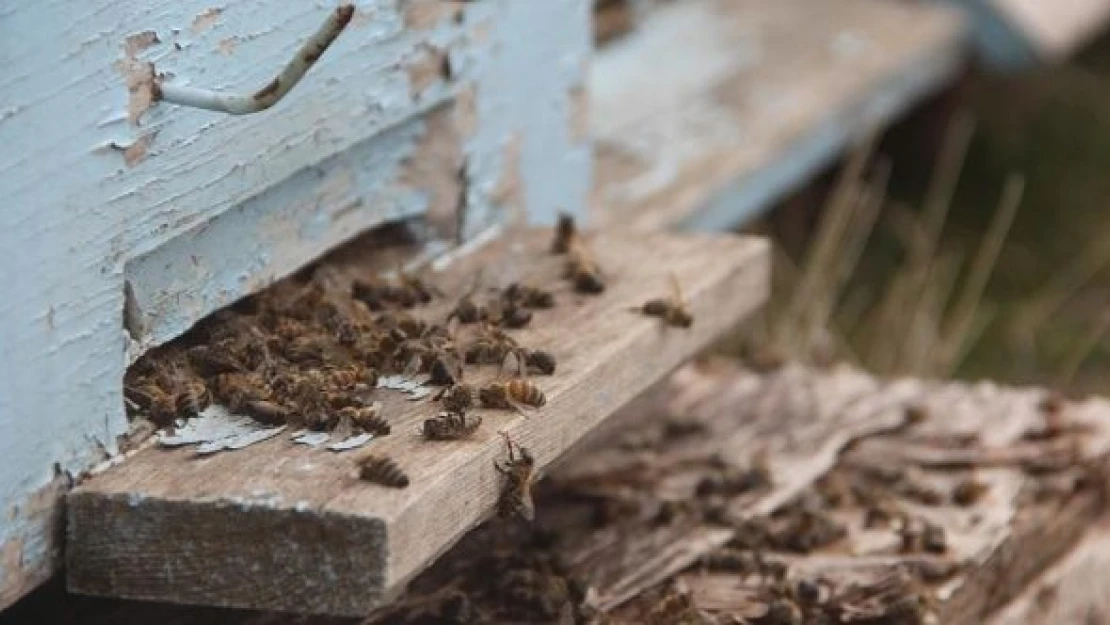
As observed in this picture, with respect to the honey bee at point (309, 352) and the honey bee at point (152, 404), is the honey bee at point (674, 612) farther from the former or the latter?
the honey bee at point (152, 404)

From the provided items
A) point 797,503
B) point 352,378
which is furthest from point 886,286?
point 352,378

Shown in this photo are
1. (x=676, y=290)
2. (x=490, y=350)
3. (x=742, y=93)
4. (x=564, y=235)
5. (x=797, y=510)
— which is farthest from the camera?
(x=742, y=93)

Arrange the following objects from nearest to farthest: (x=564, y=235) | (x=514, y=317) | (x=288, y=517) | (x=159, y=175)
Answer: (x=288, y=517), (x=159, y=175), (x=514, y=317), (x=564, y=235)

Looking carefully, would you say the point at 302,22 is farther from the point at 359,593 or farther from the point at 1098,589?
the point at 1098,589

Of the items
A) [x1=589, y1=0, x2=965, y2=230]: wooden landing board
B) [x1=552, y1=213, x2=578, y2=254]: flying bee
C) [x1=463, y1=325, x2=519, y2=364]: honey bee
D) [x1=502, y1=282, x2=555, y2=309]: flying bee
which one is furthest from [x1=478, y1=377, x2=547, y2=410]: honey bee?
[x1=589, y1=0, x2=965, y2=230]: wooden landing board

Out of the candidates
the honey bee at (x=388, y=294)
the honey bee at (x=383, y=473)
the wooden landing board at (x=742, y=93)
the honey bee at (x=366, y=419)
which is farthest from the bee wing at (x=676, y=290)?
the wooden landing board at (x=742, y=93)

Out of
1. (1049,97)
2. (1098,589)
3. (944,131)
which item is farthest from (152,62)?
(1049,97)

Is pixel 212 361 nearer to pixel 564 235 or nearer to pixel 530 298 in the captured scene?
pixel 530 298
